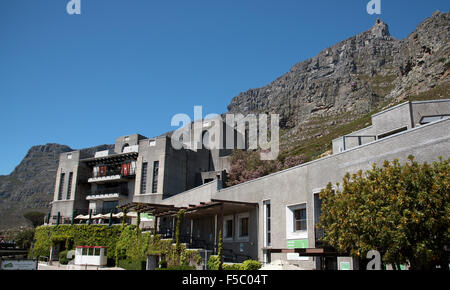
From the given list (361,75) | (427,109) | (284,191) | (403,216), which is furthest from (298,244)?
(361,75)

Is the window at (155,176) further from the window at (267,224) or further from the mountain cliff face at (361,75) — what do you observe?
the mountain cliff face at (361,75)

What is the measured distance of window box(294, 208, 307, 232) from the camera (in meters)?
22.8

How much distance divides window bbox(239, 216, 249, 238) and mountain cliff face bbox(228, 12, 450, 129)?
51.0 meters

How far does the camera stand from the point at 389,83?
11906 cm

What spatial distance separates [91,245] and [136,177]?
9.83 m

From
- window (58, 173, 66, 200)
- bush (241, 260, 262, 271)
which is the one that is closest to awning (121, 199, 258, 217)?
bush (241, 260, 262, 271)

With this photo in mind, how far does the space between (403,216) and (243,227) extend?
17.5 metres

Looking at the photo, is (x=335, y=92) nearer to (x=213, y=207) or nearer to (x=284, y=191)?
(x=213, y=207)

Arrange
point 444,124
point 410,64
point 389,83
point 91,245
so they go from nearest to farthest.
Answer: point 444,124 < point 91,245 < point 410,64 < point 389,83

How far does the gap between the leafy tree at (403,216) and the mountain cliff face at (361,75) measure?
59.0m

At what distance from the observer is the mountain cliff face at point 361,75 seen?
7588 cm
